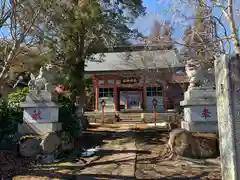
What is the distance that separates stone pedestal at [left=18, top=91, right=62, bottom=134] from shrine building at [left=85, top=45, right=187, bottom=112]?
10334 millimetres

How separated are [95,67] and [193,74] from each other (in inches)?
513

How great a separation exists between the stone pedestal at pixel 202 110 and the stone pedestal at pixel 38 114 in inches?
166

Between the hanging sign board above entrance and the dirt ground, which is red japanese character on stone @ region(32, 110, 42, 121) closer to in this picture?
the dirt ground

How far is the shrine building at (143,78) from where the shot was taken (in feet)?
56.1

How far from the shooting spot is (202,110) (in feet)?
23.9

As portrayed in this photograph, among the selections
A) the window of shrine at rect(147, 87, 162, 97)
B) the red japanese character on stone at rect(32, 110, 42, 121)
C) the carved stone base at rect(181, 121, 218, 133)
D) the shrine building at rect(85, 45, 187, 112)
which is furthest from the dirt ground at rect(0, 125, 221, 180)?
the window of shrine at rect(147, 87, 162, 97)

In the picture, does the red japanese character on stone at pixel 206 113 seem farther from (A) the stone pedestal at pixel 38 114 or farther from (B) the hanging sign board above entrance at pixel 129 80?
(B) the hanging sign board above entrance at pixel 129 80

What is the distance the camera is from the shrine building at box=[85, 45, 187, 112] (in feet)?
56.1

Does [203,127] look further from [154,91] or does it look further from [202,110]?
[154,91]

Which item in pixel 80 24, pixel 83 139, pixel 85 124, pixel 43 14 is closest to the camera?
pixel 43 14

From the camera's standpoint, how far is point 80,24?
1087cm

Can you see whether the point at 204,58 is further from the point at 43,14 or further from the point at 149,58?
the point at 149,58

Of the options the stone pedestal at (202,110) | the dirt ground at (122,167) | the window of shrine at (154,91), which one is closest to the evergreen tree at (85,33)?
the dirt ground at (122,167)

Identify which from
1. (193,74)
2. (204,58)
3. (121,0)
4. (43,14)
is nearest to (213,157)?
(193,74)
